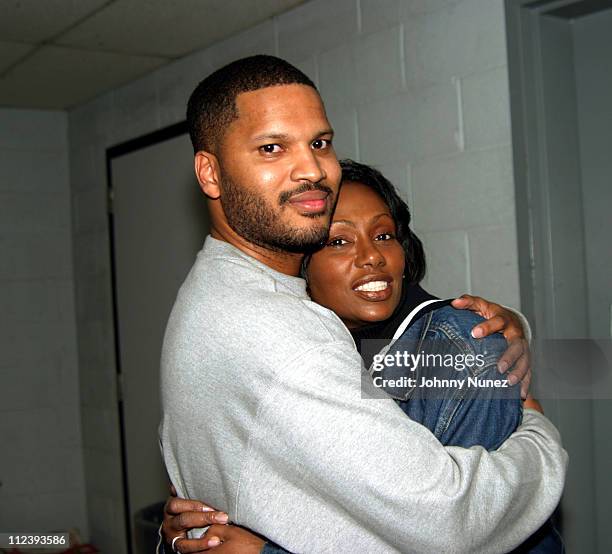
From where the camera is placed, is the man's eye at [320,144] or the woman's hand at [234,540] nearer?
the woman's hand at [234,540]

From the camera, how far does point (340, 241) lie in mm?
1724

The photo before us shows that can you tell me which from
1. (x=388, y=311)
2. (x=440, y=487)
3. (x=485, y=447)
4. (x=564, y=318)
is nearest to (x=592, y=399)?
(x=564, y=318)

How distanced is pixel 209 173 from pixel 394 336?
488mm

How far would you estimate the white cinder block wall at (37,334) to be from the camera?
4113 millimetres

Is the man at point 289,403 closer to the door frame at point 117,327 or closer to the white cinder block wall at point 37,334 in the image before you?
the door frame at point 117,327

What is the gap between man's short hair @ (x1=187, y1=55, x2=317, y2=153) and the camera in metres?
1.41

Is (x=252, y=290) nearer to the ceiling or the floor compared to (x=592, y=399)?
nearer to the ceiling

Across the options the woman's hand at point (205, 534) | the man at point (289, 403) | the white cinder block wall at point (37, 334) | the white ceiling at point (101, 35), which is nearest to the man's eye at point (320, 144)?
the man at point (289, 403)

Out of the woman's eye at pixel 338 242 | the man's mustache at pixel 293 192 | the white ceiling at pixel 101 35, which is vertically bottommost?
the woman's eye at pixel 338 242

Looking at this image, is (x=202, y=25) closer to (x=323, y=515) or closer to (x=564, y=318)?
(x=564, y=318)

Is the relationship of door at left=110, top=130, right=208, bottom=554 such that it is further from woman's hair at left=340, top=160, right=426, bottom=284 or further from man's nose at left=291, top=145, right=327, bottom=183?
man's nose at left=291, top=145, right=327, bottom=183

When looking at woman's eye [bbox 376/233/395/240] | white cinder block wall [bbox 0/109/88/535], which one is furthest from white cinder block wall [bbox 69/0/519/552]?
white cinder block wall [bbox 0/109/88/535]

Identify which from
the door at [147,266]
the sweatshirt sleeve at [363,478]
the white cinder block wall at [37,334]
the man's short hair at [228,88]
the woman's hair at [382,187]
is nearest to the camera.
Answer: the sweatshirt sleeve at [363,478]

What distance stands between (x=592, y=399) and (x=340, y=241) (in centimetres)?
106
